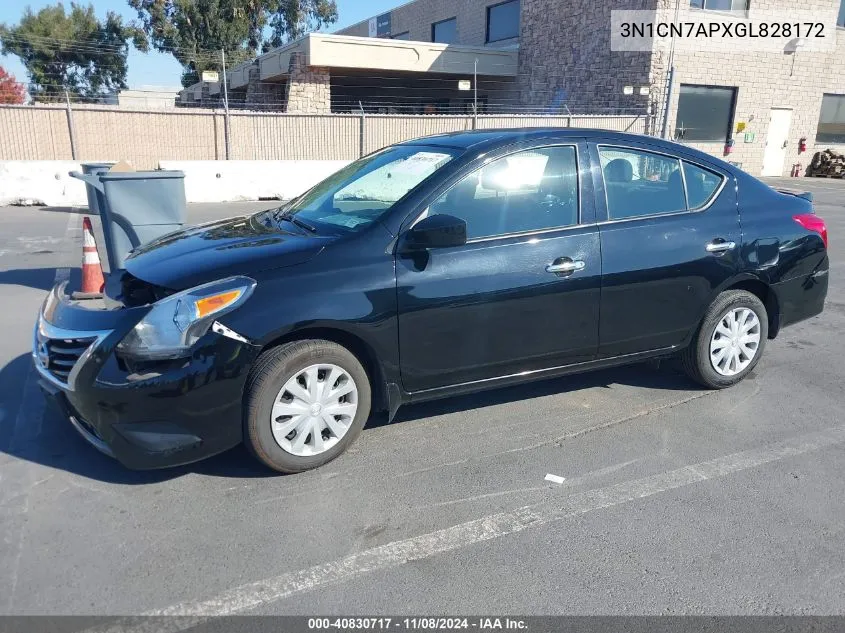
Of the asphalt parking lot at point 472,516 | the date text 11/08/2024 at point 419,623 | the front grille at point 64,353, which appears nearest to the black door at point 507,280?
the asphalt parking lot at point 472,516

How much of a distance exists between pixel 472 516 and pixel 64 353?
213 cm

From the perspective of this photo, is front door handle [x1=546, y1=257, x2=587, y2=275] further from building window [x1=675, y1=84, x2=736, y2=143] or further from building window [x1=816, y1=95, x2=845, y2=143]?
building window [x1=816, y1=95, x2=845, y2=143]

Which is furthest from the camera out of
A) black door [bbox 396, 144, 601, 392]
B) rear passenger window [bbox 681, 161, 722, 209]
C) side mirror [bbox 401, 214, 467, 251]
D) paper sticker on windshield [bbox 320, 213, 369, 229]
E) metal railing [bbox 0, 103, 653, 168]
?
metal railing [bbox 0, 103, 653, 168]

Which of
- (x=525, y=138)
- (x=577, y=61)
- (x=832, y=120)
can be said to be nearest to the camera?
(x=525, y=138)

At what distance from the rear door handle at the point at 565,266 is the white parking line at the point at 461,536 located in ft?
3.96

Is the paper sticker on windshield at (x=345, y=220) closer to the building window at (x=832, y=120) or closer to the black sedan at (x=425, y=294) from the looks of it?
the black sedan at (x=425, y=294)

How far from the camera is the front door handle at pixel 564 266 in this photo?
12.5ft

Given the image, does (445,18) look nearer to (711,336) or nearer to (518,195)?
(711,336)

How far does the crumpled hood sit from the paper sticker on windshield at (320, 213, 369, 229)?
226 millimetres

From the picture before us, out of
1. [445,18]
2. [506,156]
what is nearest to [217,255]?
[506,156]

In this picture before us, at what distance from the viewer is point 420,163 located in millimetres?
4000

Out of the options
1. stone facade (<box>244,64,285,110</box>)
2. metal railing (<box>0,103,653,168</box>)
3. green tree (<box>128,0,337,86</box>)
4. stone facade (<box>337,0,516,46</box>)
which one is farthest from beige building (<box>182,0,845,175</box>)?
green tree (<box>128,0,337,86</box>)

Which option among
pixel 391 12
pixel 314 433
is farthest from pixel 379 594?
pixel 391 12

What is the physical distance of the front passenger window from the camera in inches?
147
